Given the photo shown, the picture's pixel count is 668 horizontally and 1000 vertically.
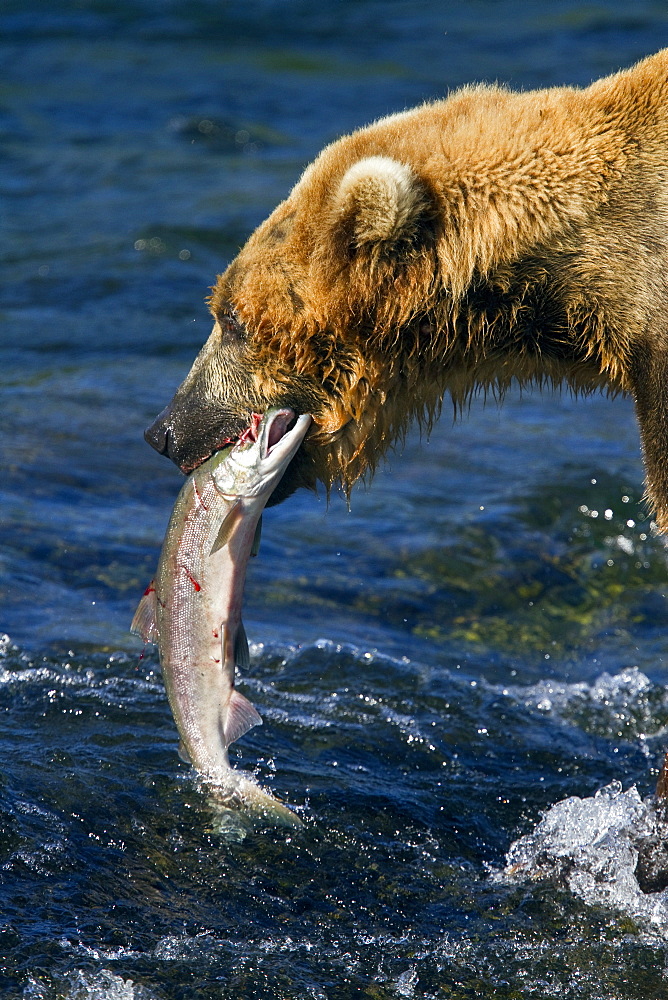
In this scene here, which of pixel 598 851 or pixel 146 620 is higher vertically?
pixel 146 620

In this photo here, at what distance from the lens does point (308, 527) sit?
6.96 metres

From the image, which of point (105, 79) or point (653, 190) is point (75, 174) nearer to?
point (105, 79)

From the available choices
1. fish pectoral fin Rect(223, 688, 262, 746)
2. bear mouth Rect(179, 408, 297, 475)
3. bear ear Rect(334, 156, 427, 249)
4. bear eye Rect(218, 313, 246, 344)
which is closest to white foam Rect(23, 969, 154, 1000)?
fish pectoral fin Rect(223, 688, 262, 746)

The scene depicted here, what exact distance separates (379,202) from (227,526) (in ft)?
3.69

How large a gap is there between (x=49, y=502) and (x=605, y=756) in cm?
326

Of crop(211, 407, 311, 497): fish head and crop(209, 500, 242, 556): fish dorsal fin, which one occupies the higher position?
crop(211, 407, 311, 497): fish head

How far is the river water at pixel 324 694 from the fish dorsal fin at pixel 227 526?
3.10 ft

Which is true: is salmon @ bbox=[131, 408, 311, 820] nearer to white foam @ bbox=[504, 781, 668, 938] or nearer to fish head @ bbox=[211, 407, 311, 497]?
fish head @ bbox=[211, 407, 311, 497]

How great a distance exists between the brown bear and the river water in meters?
1.33

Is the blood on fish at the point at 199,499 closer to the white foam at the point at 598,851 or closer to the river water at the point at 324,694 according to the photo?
the river water at the point at 324,694

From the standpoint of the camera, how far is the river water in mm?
3885

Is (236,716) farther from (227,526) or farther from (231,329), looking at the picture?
(231,329)

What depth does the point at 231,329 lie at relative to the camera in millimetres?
4250

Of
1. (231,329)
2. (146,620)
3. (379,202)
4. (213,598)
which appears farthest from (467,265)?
(146,620)
